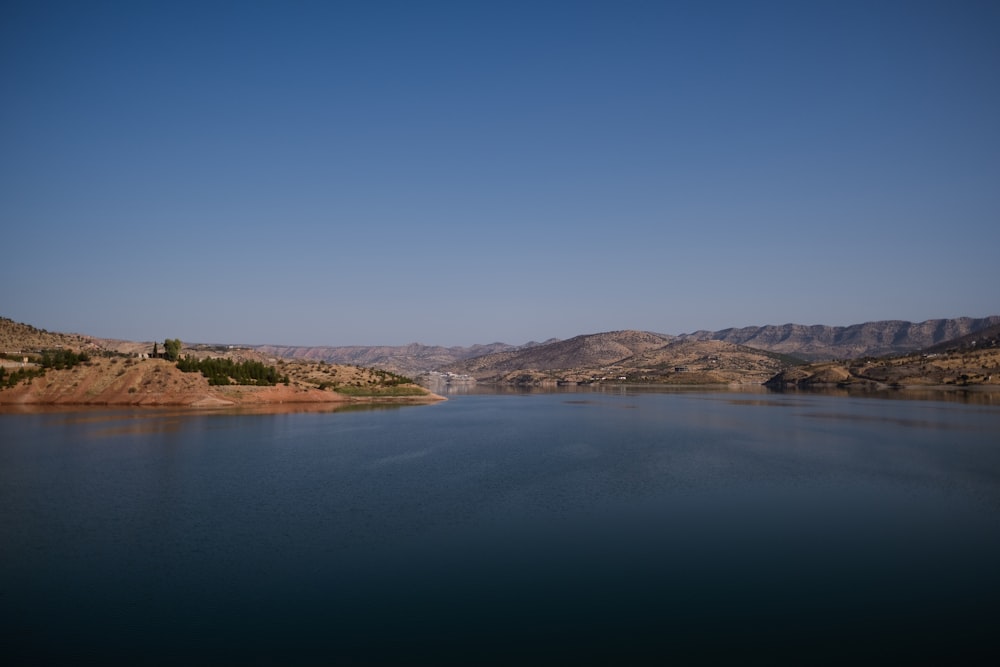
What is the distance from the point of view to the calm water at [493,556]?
17.3 metres

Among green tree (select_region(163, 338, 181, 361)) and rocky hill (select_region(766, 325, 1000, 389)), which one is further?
rocky hill (select_region(766, 325, 1000, 389))

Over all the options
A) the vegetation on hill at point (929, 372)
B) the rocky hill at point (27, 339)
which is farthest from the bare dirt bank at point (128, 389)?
the vegetation on hill at point (929, 372)

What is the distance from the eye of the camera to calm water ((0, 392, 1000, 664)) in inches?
683

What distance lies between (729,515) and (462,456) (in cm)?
2462

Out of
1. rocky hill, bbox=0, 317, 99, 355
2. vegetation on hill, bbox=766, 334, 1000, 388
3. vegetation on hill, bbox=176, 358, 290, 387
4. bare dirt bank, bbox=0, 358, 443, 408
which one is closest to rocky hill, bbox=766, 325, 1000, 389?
vegetation on hill, bbox=766, 334, 1000, 388

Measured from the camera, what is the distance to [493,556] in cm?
2438

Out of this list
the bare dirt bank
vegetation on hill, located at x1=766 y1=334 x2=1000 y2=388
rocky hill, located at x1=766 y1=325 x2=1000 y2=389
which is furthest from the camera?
vegetation on hill, located at x1=766 y1=334 x2=1000 y2=388

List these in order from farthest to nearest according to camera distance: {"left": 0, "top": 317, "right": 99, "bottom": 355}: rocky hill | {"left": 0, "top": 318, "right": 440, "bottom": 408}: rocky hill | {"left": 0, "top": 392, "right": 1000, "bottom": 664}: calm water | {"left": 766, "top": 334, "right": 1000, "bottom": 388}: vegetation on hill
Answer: {"left": 766, "top": 334, "right": 1000, "bottom": 388}: vegetation on hill
{"left": 0, "top": 317, "right": 99, "bottom": 355}: rocky hill
{"left": 0, "top": 318, "right": 440, "bottom": 408}: rocky hill
{"left": 0, "top": 392, "right": 1000, "bottom": 664}: calm water

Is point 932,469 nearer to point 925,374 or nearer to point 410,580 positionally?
point 410,580

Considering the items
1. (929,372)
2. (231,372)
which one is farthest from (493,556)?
(929,372)

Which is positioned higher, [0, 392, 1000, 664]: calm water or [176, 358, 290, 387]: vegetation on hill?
[176, 358, 290, 387]: vegetation on hill

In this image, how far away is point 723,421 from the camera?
84.1m

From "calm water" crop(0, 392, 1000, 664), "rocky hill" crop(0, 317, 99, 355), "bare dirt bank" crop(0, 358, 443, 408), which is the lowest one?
"calm water" crop(0, 392, 1000, 664)

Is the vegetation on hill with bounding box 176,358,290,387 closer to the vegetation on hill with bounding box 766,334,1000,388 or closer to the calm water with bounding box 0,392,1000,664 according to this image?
the calm water with bounding box 0,392,1000,664
